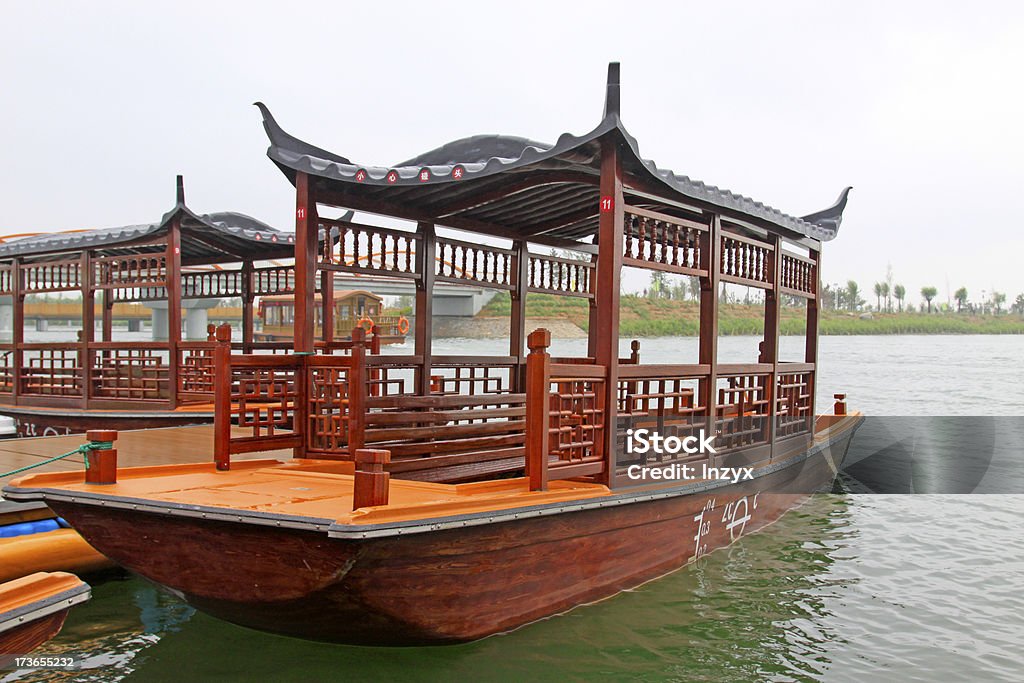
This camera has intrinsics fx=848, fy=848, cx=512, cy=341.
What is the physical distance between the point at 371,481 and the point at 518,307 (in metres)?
→ 4.49

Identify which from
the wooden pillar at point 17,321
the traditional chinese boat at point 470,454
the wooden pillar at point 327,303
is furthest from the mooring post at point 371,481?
the wooden pillar at point 17,321

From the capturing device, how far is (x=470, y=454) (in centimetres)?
615

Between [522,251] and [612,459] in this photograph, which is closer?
[612,459]

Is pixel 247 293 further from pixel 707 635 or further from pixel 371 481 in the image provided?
pixel 707 635

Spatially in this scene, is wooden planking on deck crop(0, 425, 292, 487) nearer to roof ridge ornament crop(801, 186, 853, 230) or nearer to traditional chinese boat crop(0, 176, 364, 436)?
traditional chinese boat crop(0, 176, 364, 436)

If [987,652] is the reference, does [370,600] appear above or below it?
above

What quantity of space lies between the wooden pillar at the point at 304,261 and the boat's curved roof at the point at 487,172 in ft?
0.52

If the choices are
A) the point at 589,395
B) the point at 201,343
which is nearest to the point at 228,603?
the point at 589,395

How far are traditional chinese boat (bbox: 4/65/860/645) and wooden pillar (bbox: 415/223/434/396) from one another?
2 centimetres

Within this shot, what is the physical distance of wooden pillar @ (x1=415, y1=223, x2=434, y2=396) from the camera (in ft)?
23.1

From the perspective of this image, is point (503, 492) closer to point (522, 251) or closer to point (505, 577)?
point (505, 577)

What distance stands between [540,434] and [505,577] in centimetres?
76

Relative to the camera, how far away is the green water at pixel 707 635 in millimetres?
4297

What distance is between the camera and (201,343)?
32.5 ft
